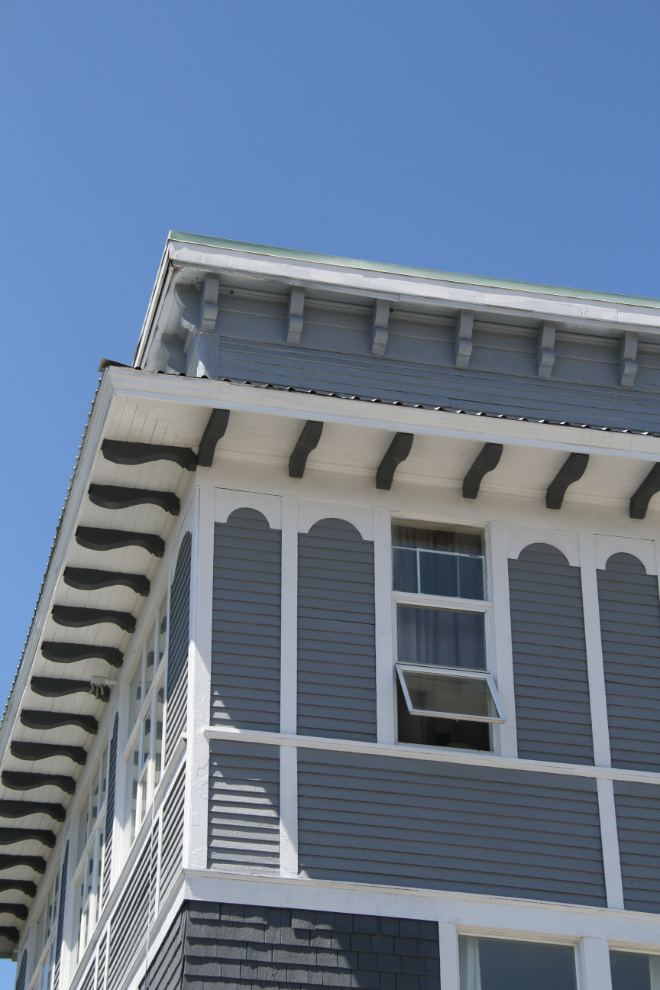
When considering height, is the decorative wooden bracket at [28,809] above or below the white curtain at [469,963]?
above

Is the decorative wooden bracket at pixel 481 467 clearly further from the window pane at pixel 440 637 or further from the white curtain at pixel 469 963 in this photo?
the white curtain at pixel 469 963

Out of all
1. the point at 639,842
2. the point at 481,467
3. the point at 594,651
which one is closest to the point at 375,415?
the point at 481,467

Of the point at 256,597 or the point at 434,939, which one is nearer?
the point at 434,939

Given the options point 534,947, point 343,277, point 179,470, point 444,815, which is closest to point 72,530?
point 179,470

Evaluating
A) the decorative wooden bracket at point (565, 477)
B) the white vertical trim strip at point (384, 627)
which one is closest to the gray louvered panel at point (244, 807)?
the white vertical trim strip at point (384, 627)

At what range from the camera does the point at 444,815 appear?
38.8 feet

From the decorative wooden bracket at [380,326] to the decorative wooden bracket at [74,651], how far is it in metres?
4.18

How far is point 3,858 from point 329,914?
10.1 metres

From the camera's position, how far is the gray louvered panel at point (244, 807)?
11.3 meters

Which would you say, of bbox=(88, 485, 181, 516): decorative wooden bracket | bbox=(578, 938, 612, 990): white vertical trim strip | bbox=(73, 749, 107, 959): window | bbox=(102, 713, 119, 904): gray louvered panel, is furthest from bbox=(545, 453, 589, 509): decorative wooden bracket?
bbox=(73, 749, 107, 959): window

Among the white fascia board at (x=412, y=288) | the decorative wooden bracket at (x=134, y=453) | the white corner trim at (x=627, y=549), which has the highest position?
the white fascia board at (x=412, y=288)

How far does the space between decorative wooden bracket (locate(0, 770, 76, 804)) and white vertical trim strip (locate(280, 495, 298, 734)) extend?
267 inches

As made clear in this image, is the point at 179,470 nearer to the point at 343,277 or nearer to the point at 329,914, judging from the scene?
the point at 343,277

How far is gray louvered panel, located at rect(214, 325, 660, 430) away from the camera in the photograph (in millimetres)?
13750
